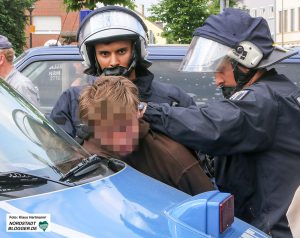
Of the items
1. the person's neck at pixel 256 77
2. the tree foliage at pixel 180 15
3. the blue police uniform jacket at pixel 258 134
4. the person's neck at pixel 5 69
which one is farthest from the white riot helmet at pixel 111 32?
the tree foliage at pixel 180 15

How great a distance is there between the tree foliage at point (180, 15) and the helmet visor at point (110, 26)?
21999 millimetres

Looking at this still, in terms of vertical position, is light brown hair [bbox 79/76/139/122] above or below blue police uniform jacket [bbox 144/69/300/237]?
above

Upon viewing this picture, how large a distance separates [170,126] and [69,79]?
11.6 ft

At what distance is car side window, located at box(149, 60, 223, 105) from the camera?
6184mm

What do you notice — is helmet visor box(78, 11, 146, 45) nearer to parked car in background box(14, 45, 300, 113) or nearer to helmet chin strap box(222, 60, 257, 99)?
helmet chin strap box(222, 60, 257, 99)

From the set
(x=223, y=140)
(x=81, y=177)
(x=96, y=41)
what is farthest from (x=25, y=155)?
(x=96, y=41)

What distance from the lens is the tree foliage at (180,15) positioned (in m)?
25.8

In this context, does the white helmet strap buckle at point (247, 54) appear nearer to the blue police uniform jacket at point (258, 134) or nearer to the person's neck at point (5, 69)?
the blue police uniform jacket at point (258, 134)

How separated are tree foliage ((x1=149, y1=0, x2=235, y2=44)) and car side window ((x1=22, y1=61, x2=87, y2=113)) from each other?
19377 mm

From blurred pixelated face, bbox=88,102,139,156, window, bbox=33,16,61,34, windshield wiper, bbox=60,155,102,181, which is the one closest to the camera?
windshield wiper, bbox=60,155,102,181

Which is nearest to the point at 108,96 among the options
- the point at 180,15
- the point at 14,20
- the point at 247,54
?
the point at 247,54

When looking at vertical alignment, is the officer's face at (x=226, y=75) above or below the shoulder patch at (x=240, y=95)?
above

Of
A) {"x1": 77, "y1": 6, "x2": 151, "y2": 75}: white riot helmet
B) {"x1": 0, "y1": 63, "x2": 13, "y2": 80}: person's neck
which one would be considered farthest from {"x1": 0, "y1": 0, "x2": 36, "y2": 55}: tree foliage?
{"x1": 77, "y1": 6, "x2": 151, "y2": 75}: white riot helmet

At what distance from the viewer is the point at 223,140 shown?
2902 mm
